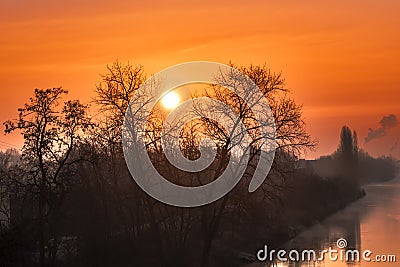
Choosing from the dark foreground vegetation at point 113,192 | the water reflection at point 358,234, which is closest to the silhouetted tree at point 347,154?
the water reflection at point 358,234

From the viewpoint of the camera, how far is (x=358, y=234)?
1793 inches

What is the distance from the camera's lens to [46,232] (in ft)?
92.2

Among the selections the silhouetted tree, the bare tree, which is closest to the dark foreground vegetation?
the bare tree

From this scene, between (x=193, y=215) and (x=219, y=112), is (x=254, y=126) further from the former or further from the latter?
(x=193, y=215)

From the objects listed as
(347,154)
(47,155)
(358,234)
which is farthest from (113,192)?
(347,154)

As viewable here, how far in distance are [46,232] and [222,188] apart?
283 inches

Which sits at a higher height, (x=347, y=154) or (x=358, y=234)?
(x=347, y=154)

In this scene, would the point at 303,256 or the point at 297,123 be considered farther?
the point at 303,256

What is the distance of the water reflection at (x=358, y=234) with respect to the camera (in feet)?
121

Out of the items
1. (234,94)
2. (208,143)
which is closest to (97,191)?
(208,143)

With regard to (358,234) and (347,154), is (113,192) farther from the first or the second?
(347,154)

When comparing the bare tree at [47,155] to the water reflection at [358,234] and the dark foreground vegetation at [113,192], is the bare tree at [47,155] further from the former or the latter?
the water reflection at [358,234]

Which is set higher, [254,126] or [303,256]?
[254,126]

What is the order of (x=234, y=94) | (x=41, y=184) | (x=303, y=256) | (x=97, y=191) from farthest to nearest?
(x=303, y=256) < (x=97, y=191) < (x=234, y=94) < (x=41, y=184)
